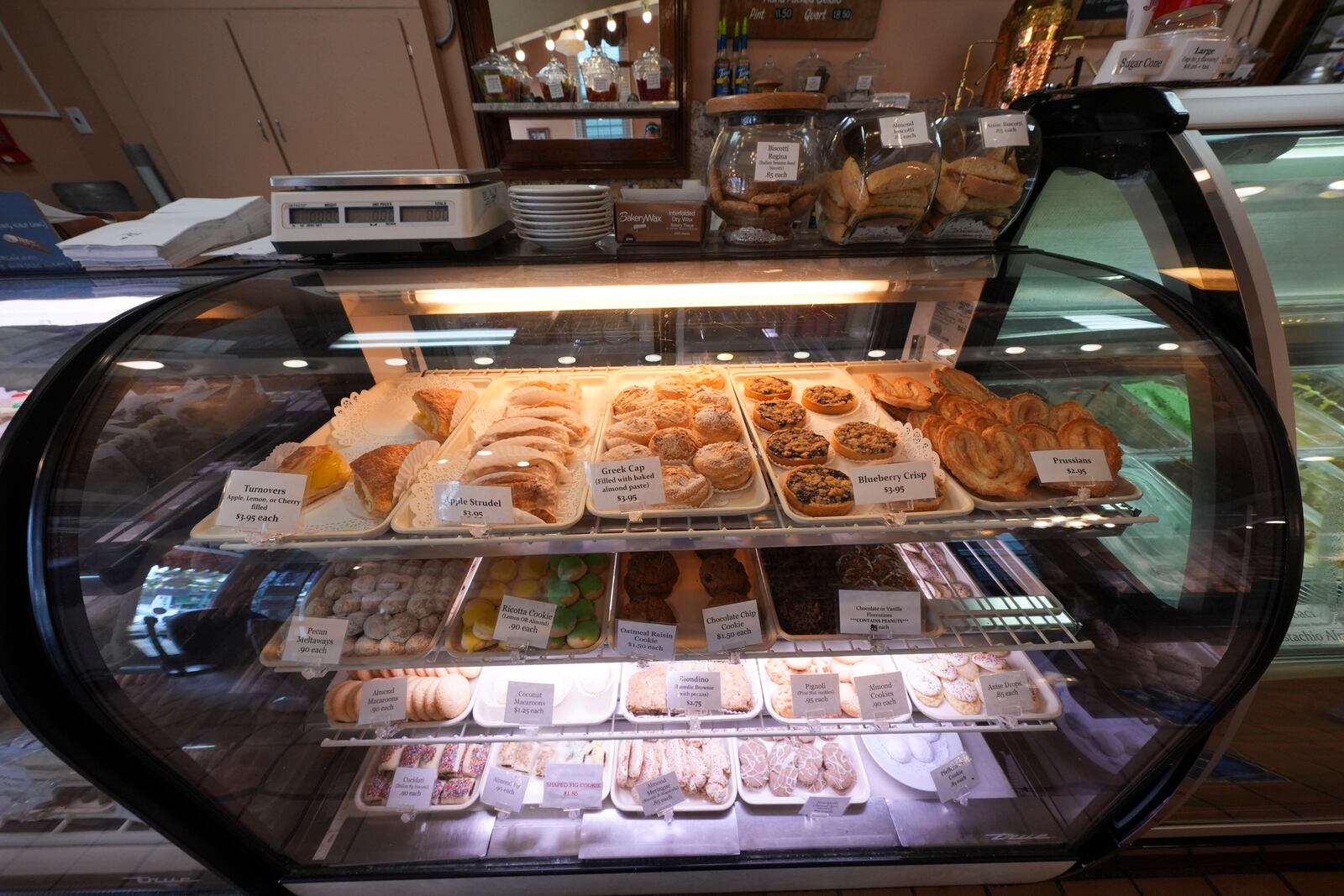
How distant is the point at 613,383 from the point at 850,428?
0.97m

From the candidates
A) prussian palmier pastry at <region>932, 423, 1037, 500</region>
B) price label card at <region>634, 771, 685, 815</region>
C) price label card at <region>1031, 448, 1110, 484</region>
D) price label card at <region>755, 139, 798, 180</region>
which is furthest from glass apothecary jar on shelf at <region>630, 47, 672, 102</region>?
price label card at <region>634, 771, 685, 815</region>

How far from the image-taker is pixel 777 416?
1.87 meters

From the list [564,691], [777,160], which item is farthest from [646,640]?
[777,160]

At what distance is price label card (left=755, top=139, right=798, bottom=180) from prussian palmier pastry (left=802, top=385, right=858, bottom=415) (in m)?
0.80

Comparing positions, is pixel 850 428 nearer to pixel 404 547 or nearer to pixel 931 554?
pixel 931 554

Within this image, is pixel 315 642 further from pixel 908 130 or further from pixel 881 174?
pixel 908 130

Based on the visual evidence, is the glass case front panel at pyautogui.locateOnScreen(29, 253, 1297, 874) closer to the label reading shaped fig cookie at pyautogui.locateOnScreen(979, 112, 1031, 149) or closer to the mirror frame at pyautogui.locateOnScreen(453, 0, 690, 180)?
the label reading shaped fig cookie at pyautogui.locateOnScreen(979, 112, 1031, 149)

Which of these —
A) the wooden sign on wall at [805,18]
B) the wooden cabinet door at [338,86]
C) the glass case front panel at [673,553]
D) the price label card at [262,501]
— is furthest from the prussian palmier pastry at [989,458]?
the wooden cabinet door at [338,86]

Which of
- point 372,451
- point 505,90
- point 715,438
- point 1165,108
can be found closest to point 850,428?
point 715,438

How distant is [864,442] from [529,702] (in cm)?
161

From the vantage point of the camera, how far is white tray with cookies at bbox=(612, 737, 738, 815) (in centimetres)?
207

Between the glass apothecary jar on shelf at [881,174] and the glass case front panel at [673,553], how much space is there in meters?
0.13

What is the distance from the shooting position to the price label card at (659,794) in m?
2.02

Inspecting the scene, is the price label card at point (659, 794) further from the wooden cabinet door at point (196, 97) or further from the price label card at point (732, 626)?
the wooden cabinet door at point (196, 97)
